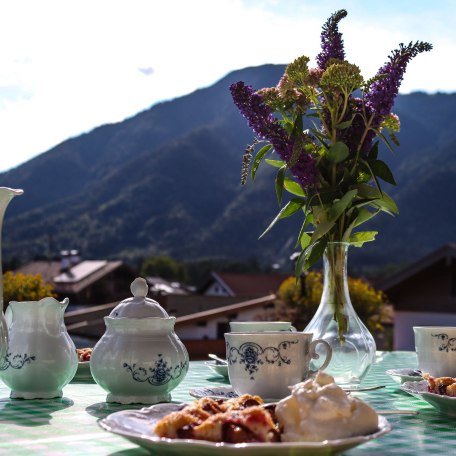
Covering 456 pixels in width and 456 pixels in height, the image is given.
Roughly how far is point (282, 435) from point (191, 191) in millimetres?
50769

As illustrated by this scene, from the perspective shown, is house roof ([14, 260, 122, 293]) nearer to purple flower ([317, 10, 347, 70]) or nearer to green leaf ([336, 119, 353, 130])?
purple flower ([317, 10, 347, 70])

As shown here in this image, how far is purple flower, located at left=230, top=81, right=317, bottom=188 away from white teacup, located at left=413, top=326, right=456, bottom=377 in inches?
14.6

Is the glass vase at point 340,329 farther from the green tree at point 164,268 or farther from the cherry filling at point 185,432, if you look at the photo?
the green tree at point 164,268

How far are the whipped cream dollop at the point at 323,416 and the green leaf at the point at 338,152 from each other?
2.50ft

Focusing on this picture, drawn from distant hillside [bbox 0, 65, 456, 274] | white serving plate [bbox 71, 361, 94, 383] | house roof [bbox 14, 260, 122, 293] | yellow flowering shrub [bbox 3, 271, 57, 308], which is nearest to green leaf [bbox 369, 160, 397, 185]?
white serving plate [bbox 71, 361, 94, 383]

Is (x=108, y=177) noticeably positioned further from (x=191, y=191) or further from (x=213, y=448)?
(x=213, y=448)

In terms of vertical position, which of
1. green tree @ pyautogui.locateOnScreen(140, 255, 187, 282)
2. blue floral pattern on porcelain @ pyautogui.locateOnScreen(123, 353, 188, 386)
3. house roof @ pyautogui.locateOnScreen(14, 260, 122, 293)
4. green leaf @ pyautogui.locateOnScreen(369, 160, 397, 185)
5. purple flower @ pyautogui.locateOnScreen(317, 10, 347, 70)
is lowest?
blue floral pattern on porcelain @ pyautogui.locateOnScreen(123, 353, 188, 386)

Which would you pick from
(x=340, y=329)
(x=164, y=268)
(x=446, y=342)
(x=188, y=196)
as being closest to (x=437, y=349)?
(x=446, y=342)

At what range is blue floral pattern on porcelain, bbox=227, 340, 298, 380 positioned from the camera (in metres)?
1.32

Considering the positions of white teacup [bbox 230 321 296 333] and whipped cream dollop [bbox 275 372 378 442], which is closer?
whipped cream dollop [bbox 275 372 378 442]

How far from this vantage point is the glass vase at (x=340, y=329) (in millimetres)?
1615

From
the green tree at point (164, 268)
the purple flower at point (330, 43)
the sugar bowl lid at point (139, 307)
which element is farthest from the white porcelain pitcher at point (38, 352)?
the green tree at point (164, 268)

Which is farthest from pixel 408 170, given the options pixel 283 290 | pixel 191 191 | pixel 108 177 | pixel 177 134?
pixel 283 290

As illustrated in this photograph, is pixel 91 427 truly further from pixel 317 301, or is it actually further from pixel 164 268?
pixel 164 268
